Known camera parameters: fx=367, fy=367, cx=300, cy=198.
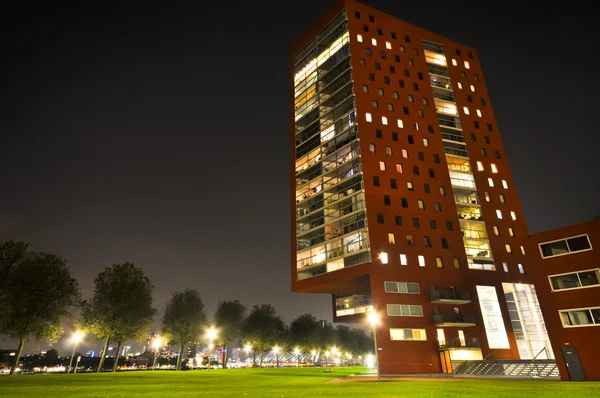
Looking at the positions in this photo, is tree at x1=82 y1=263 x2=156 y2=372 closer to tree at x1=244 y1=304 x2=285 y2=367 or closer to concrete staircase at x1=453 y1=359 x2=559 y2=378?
tree at x1=244 y1=304 x2=285 y2=367

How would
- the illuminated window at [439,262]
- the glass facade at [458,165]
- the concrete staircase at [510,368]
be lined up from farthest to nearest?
the glass facade at [458,165] < the illuminated window at [439,262] < the concrete staircase at [510,368]

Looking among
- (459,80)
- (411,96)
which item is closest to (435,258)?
(411,96)

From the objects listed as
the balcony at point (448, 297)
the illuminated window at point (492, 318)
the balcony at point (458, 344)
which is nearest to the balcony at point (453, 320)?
the balcony at point (448, 297)

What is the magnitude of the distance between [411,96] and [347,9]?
2244 centimetres

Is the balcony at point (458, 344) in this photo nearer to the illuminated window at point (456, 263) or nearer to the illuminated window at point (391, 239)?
the illuminated window at point (456, 263)

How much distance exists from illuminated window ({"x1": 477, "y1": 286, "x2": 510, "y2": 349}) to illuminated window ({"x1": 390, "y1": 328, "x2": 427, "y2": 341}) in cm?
1138

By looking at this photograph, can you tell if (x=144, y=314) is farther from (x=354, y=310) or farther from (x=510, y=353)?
(x=510, y=353)

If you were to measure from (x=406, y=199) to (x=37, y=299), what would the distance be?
54.5 m

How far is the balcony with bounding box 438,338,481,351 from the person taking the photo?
164 feet

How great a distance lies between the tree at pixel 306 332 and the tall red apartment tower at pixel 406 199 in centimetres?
5126

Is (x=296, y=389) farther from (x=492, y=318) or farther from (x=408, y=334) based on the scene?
(x=492, y=318)

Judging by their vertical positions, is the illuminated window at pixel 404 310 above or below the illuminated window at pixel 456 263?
below

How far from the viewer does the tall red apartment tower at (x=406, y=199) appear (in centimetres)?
5219

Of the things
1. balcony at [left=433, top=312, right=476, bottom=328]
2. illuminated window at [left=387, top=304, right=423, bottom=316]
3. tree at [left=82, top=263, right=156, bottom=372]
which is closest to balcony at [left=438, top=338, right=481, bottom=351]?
balcony at [left=433, top=312, right=476, bottom=328]
